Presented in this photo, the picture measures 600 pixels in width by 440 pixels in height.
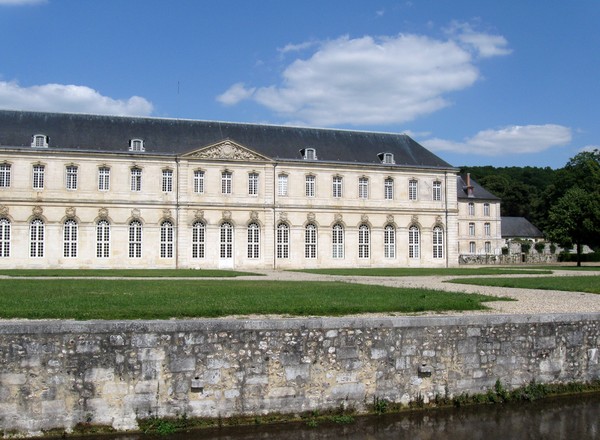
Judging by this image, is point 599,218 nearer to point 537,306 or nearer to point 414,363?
point 537,306

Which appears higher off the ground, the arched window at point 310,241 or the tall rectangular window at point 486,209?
the tall rectangular window at point 486,209

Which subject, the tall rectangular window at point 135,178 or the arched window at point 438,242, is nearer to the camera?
the tall rectangular window at point 135,178

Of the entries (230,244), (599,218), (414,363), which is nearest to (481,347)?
(414,363)

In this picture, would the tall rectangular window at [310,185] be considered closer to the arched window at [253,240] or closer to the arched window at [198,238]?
the arched window at [253,240]

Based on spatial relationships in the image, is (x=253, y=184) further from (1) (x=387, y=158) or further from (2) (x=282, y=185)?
(1) (x=387, y=158)

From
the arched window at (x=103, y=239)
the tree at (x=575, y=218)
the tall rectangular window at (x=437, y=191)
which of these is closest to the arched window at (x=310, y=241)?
the tall rectangular window at (x=437, y=191)

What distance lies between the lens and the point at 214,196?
38500 millimetres

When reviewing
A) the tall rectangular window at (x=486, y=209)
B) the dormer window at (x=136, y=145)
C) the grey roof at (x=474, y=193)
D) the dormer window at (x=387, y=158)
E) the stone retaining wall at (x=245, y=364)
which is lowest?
the stone retaining wall at (x=245, y=364)

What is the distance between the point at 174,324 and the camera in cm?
898

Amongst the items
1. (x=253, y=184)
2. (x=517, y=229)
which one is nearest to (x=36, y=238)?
(x=253, y=184)

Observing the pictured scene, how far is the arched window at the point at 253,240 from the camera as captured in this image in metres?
39.1

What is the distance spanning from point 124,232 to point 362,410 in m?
30.1

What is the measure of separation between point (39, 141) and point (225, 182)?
10.9 metres

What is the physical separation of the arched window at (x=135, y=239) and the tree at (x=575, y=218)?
27497 mm
